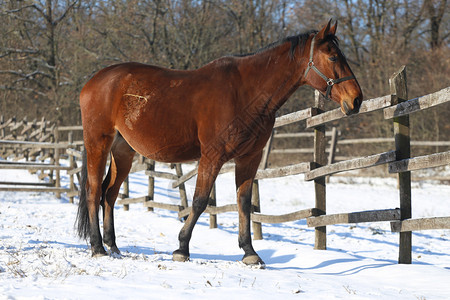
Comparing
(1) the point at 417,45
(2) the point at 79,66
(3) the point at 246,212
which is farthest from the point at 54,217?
(1) the point at 417,45

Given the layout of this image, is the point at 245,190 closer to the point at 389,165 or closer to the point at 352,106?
the point at 352,106

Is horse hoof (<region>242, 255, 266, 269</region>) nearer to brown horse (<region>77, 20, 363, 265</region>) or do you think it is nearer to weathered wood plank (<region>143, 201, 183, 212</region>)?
brown horse (<region>77, 20, 363, 265</region>)

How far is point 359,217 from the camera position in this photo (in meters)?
5.39

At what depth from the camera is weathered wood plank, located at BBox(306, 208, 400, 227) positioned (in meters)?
5.07

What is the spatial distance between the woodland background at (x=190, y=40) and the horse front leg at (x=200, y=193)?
1357cm

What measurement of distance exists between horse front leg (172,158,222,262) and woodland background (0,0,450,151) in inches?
534

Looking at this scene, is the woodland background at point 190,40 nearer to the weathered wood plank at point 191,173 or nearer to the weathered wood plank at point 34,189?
the weathered wood plank at point 34,189

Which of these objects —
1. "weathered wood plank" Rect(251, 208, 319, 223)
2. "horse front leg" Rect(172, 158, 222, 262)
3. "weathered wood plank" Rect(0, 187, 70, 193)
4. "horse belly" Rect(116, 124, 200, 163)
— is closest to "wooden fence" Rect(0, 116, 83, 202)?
"weathered wood plank" Rect(0, 187, 70, 193)

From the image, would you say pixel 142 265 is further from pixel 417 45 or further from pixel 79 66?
pixel 417 45

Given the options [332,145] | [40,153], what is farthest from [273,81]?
[40,153]

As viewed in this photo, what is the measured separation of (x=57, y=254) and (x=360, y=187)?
1052 centimetres

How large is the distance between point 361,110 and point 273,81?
1.56m

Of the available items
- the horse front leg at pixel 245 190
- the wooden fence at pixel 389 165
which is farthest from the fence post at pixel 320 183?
the horse front leg at pixel 245 190

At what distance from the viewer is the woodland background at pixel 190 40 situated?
1894cm
